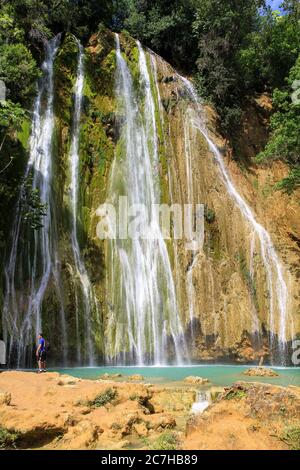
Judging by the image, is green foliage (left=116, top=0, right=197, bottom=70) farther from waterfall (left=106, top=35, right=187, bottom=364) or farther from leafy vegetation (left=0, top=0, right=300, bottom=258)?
waterfall (left=106, top=35, right=187, bottom=364)

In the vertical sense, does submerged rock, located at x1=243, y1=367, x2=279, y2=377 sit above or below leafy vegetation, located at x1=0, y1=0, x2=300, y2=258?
below

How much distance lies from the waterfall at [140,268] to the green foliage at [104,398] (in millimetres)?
9238

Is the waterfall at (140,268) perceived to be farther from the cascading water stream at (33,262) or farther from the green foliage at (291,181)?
the green foliage at (291,181)

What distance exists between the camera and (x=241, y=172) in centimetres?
2559

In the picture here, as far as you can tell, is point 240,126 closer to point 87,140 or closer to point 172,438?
point 87,140

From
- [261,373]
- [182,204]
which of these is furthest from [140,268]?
[261,373]

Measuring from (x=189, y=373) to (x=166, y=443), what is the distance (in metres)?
9.40

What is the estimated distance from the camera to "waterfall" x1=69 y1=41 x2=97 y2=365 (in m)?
18.4

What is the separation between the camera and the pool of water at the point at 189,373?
1334 cm

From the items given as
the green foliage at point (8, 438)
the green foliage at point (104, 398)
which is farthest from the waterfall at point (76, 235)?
the green foliage at point (8, 438)

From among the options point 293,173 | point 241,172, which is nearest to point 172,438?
point 293,173

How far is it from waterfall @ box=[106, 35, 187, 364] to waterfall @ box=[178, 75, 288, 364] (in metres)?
3.60

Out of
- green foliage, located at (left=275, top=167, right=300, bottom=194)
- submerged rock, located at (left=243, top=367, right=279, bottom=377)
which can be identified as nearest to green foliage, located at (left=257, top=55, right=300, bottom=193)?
green foliage, located at (left=275, top=167, right=300, bottom=194)

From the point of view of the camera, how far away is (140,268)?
20.4 metres
